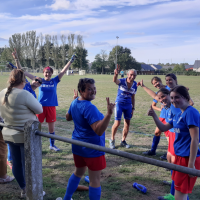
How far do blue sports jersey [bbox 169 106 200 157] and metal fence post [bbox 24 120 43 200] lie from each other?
1.61 metres

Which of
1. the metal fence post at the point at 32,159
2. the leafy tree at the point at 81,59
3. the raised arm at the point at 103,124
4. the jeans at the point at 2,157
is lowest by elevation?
the jeans at the point at 2,157

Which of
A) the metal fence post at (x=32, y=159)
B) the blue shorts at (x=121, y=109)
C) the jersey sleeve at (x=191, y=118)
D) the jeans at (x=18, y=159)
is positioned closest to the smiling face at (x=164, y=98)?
the jersey sleeve at (x=191, y=118)

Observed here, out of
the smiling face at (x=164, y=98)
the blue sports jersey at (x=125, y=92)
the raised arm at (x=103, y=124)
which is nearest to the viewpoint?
the raised arm at (x=103, y=124)

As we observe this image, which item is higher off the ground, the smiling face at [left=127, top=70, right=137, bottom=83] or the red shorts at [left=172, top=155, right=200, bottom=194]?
the smiling face at [left=127, top=70, right=137, bottom=83]

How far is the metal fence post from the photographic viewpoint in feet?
7.60

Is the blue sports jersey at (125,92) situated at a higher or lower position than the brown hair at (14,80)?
lower

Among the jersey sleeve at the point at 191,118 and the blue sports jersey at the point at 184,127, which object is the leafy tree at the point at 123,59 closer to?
the blue sports jersey at the point at 184,127

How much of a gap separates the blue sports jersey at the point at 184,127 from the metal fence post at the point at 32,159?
1615 mm

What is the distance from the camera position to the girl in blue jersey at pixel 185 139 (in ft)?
7.47

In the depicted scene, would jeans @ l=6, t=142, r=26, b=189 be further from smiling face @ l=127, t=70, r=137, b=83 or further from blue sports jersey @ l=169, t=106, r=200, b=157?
smiling face @ l=127, t=70, r=137, b=83

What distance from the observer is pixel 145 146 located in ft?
18.8

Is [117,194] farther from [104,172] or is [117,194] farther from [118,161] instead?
[118,161]

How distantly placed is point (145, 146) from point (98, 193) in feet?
11.3

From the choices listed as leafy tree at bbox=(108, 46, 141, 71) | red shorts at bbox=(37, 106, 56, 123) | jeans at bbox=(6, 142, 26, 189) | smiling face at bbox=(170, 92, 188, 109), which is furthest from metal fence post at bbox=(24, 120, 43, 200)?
leafy tree at bbox=(108, 46, 141, 71)
